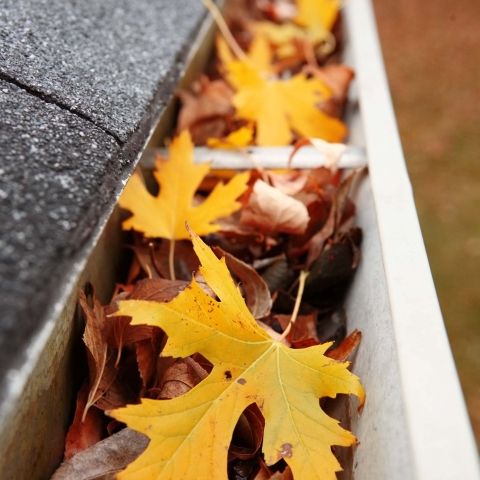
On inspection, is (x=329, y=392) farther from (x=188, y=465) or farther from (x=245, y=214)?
(x=245, y=214)

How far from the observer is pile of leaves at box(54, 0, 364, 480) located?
46 centimetres

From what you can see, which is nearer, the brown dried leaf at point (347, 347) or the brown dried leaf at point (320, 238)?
the brown dried leaf at point (347, 347)

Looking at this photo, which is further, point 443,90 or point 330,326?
point 443,90

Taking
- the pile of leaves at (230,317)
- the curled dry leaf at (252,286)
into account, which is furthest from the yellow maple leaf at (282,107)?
the curled dry leaf at (252,286)

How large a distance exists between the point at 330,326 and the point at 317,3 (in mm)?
928

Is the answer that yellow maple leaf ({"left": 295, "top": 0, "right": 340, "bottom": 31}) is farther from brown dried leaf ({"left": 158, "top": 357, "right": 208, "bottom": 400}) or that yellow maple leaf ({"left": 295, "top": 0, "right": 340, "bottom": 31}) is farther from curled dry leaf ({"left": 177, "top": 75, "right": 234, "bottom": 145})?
brown dried leaf ({"left": 158, "top": 357, "right": 208, "bottom": 400})

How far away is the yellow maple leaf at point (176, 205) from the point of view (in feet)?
2.19

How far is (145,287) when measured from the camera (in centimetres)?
59

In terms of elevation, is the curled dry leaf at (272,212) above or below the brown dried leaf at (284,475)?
above

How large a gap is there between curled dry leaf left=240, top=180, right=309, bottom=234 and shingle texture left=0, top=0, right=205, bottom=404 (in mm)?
170

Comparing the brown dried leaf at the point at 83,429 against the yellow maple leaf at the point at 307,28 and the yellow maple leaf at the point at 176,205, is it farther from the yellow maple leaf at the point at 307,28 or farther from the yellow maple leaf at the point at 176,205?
the yellow maple leaf at the point at 307,28

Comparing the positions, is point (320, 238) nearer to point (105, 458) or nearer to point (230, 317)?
point (230, 317)

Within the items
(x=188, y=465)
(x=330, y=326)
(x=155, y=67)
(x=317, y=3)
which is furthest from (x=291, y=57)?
(x=188, y=465)

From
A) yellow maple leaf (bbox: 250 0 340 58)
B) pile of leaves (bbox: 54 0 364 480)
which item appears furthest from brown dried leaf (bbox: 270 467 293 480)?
yellow maple leaf (bbox: 250 0 340 58)
